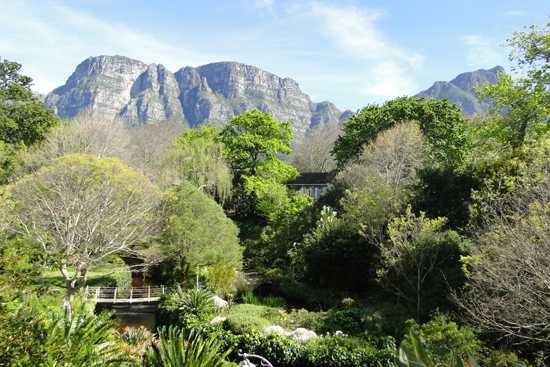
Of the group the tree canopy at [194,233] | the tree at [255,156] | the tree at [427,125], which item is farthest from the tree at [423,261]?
the tree at [255,156]

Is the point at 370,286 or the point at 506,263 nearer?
the point at 506,263

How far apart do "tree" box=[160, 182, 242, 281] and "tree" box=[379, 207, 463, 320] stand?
10.6 meters

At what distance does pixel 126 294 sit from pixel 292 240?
10456 mm

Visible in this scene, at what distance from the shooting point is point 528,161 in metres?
15.3

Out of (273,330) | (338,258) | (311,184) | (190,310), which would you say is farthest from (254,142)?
(273,330)

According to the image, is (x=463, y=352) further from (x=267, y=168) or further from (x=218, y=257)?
(x=267, y=168)

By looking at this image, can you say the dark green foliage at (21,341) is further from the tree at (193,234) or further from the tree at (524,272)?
the tree at (193,234)

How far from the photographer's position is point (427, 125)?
1284 inches

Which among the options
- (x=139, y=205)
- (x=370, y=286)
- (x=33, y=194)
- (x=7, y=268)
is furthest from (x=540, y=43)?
(x=33, y=194)

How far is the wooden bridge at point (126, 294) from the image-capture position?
22.0m

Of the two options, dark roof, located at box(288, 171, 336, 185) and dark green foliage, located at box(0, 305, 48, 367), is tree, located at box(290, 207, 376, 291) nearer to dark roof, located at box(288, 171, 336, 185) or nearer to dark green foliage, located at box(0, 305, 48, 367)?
dark green foliage, located at box(0, 305, 48, 367)

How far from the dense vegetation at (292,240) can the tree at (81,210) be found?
0.12m

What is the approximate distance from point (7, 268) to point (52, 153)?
82.7 ft

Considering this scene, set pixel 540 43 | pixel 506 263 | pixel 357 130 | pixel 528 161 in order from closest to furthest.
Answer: pixel 506 263 → pixel 528 161 → pixel 540 43 → pixel 357 130
